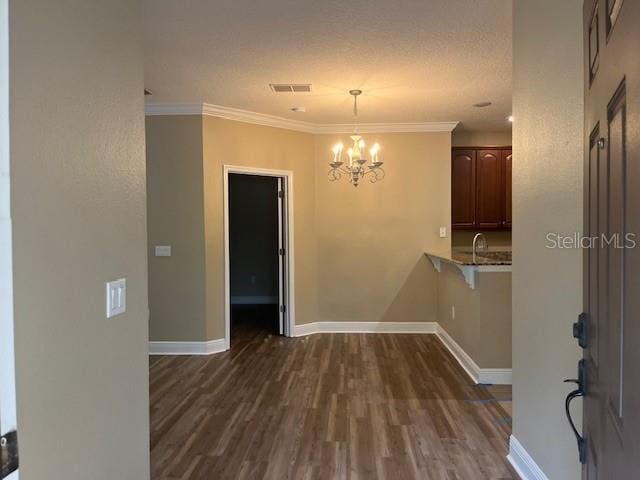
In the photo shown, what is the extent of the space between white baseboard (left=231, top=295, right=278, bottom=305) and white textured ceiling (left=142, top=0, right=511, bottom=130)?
400cm

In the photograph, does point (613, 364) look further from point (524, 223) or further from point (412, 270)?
point (412, 270)

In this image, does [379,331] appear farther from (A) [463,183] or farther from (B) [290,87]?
(B) [290,87]

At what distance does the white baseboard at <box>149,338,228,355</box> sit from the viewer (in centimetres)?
455

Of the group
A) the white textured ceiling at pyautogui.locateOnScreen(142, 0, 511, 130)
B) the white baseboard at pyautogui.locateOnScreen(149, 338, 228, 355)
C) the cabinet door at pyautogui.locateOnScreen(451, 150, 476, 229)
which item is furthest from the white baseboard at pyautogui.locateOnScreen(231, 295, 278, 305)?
the white textured ceiling at pyautogui.locateOnScreen(142, 0, 511, 130)

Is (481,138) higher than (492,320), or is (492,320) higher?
(481,138)

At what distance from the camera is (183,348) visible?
4566 mm

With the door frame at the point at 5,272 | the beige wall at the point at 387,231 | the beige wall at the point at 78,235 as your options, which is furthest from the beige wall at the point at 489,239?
the door frame at the point at 5,272

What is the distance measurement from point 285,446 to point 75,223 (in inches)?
77.2

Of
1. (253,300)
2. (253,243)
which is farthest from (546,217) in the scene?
(253,300)

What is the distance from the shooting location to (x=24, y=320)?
1.02 meters

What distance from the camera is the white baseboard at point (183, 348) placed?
179 inches

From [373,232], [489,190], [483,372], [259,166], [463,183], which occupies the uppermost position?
[259,166]

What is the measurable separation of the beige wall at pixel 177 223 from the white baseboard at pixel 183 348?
2.7 inches

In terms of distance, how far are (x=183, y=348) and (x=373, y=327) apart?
2390 mm
